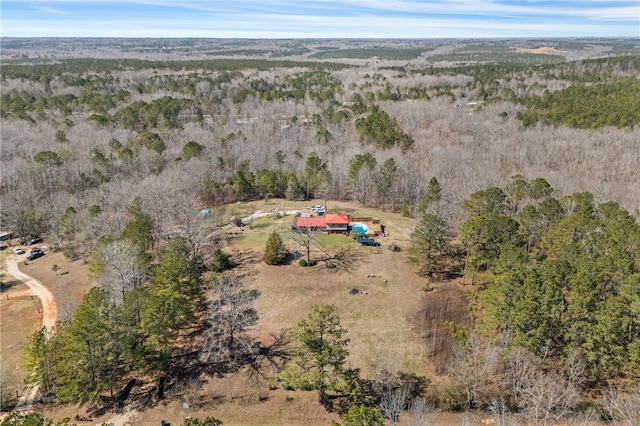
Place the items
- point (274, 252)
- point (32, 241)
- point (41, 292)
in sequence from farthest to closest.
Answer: point (32, 241), point (41, 292), point (274, 252)

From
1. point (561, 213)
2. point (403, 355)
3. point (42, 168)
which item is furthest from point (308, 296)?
point (42, 168)

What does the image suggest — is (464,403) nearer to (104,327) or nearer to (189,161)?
(104,327)

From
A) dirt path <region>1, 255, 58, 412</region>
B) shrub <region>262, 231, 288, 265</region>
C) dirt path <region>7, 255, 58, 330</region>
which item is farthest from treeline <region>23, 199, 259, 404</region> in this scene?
dirt path <region>7, 255, 58, 330</region>

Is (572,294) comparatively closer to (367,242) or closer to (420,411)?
(420,411)

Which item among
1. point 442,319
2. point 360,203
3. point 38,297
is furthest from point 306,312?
point 360,203

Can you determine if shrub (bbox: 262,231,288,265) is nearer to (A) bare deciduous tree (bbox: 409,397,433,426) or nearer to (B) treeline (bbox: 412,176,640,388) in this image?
(B) treeline (bbox: 412,176,640,388)

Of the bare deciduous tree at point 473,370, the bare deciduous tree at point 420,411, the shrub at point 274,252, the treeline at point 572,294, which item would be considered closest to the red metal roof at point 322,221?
the shrub at point 274,252

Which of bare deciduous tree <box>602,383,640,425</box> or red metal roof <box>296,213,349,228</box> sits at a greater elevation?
red metal roof <box>296,213,349,228</box>

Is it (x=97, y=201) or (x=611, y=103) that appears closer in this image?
(x=97, y=201)
